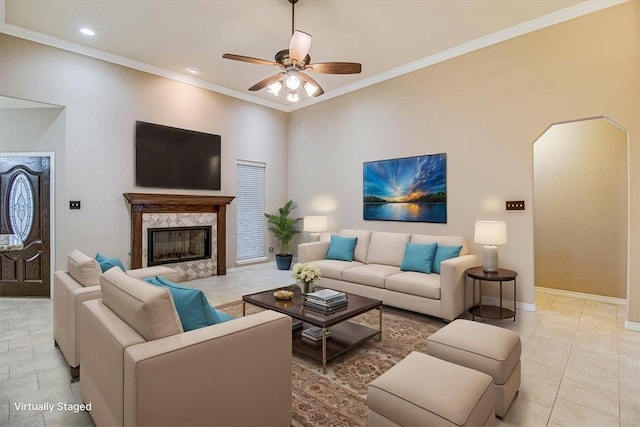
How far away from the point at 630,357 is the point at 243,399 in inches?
131

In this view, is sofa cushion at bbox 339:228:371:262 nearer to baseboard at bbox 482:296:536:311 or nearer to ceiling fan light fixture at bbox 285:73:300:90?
baseboard at bbox 482:296:536:311

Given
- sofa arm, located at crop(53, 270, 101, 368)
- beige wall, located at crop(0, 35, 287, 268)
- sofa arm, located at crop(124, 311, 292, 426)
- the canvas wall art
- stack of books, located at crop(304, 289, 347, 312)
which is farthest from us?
the canvas wall art

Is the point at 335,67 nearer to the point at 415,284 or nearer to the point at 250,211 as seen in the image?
the point at 415,284

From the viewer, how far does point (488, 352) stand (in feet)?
6.48

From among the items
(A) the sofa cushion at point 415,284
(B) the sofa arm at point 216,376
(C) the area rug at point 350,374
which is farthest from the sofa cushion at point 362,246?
(B) the sofa arm at point 216,376

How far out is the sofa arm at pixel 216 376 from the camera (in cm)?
130

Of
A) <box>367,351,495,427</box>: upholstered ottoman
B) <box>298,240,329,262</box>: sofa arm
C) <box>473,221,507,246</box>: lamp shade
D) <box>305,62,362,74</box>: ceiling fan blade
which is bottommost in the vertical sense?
<box>367,351,495,427</box>: upholstered ottoman

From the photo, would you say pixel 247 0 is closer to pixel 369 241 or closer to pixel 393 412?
pixel 369 241

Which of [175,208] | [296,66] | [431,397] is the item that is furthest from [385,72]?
[431,397]

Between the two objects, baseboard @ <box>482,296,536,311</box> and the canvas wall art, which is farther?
the canvas wall art

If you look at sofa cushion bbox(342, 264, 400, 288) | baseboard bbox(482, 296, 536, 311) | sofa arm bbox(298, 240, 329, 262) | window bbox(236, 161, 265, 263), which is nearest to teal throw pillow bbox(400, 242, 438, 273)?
sofa cushion bbox(342, 264, 400, 288)

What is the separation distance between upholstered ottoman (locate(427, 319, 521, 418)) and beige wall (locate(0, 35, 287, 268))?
15.9 feet

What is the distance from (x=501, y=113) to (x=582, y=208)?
6.36 feet

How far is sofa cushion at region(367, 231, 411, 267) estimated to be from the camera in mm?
4676
